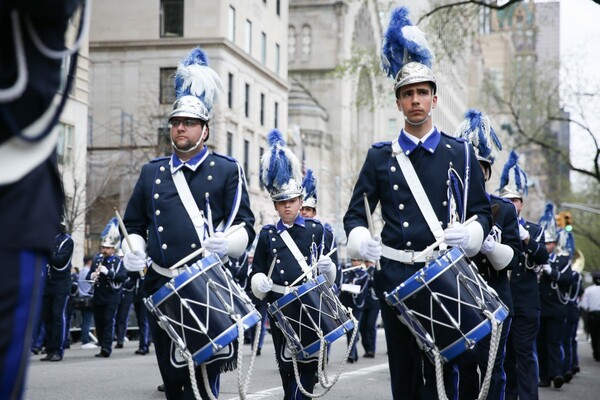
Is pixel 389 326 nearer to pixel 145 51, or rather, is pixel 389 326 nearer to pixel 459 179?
pixel 459 179

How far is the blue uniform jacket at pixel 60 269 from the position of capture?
18.3 metres

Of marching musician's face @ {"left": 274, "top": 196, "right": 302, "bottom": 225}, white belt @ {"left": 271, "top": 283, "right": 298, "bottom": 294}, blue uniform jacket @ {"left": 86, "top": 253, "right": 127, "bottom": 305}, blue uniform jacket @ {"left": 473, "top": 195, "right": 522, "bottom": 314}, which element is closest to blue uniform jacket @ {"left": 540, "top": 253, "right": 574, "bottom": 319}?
marching musician's face @ {"left": 274, "top": 196, "right": 302, "bottom": 225}

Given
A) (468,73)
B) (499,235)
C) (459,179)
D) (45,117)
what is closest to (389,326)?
(459,179)

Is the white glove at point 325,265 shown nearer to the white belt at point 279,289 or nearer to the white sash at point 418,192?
the white belt at point 279,289

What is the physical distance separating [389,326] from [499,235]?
9.45 ft

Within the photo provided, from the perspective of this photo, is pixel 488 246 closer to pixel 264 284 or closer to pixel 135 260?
pixel 135 260

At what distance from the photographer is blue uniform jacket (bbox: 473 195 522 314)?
8.98m

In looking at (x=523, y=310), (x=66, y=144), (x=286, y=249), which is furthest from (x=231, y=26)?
(x=523, y=310)

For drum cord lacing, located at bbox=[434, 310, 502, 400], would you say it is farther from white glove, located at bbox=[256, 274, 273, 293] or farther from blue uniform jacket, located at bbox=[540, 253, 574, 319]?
blue uniform jacket, located at bbox=[540, 253, 574, 319]

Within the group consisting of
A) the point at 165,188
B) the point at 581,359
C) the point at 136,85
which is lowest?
the point at 581,359

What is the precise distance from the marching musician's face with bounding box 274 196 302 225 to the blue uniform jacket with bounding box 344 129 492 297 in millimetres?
4408

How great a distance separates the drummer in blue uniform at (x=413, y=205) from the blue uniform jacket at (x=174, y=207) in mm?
909

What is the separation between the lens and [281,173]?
37.1 ft

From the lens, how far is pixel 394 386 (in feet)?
21.8
